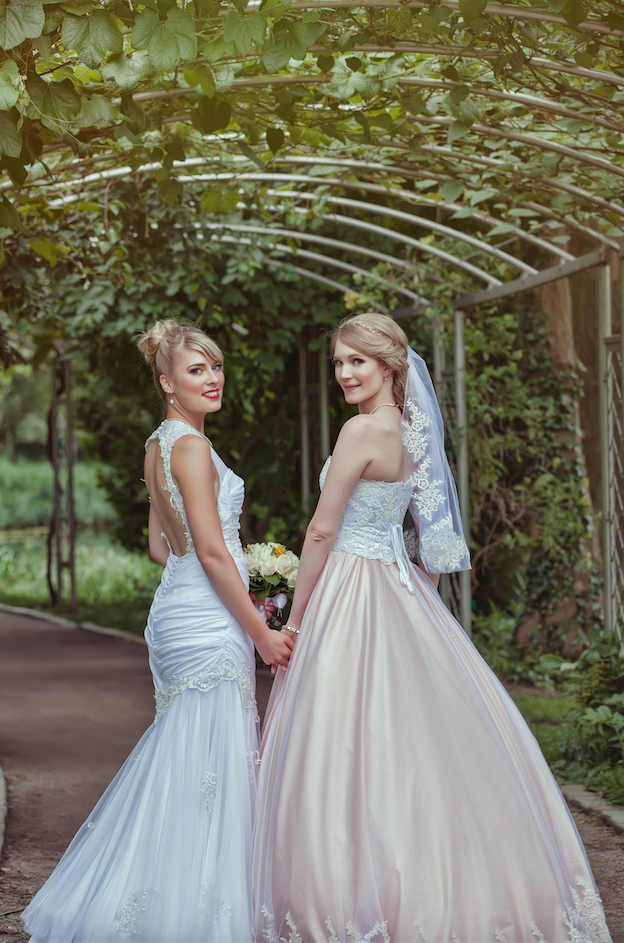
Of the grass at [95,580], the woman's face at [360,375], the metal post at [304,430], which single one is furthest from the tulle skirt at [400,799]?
the grass at [95,580]

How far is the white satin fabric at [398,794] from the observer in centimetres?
264

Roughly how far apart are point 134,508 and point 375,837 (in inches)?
365

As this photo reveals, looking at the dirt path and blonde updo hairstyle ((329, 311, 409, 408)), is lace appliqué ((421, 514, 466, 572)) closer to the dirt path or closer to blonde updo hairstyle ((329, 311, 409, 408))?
blonde updo hairstyle ((329, 311, 409, 408))

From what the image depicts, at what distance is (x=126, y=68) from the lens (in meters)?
3.09

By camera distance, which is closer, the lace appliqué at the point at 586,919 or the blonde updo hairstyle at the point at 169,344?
the lace appliqué at the point at 586,919

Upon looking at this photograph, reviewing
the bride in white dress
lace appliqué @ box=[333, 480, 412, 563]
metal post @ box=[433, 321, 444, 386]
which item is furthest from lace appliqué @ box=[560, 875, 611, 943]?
metal post @ box=[433, 321, 444, 386]

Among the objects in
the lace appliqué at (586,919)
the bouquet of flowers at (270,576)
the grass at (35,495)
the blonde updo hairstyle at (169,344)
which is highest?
the grass at (35,495)

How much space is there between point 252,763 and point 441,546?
0.91m

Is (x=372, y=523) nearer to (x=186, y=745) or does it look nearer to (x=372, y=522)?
(x=372, y=522)

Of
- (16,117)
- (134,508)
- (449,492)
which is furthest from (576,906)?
(134,508)

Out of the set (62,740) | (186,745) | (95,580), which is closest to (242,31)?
(186,745)

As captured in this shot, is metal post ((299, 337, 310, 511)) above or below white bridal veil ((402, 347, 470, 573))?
above

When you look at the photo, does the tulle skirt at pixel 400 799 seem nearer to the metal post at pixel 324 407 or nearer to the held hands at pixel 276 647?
the held hands at pixel 276 647

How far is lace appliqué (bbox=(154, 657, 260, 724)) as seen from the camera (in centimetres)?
298
